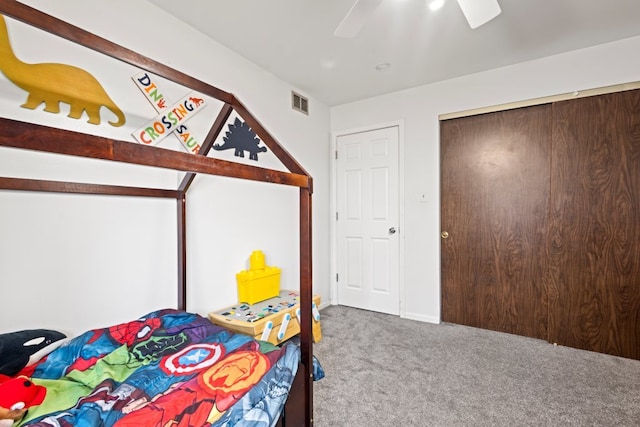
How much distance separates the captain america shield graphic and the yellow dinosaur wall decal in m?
1.32

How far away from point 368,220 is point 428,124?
1180 mm

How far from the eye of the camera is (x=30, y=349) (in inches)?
50.3

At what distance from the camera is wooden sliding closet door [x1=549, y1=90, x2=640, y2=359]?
89.3 inches

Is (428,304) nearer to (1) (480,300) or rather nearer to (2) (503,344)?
(1) (480,300)

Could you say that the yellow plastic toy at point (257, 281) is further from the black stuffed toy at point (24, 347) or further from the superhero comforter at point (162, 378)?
the black stuffed toy at point (24, 347)

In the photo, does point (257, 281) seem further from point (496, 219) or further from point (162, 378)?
point (496, 219)

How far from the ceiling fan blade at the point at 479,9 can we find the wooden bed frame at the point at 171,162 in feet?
3.28

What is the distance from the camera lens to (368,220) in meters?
3.39

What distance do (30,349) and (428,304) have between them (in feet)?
9.65

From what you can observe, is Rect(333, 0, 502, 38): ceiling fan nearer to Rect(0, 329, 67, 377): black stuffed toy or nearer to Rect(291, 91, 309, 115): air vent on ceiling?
Rect(291, 91, 309, 115): air vent on ceiling

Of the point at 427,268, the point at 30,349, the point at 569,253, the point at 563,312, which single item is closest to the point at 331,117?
the point at 427,268

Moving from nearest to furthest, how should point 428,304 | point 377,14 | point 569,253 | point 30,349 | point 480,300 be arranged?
point 30,349 → point 377,14 → point 569,253 → point 480,300 → point 428,304

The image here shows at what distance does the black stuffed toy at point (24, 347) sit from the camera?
3.92 feet

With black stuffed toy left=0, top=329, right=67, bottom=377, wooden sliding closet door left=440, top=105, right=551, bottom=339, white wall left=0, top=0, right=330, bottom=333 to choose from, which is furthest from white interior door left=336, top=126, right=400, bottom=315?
black stuffed toy left=0, top=329, right=67, bottom=377
